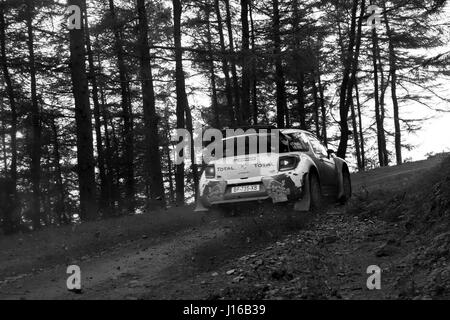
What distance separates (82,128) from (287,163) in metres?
6.68

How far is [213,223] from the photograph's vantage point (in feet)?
34.2

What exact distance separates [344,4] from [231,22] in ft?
23.1

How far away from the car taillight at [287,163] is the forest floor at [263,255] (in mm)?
800

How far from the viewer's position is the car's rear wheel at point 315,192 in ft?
33.0

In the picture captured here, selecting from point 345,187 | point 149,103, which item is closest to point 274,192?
point 345,187

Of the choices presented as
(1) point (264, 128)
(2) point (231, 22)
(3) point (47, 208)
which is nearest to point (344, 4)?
(2) point (231, 22)

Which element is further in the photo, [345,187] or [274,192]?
[345,187]

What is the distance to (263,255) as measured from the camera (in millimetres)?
7121

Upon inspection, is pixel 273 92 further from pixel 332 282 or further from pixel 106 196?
pixel 332 282

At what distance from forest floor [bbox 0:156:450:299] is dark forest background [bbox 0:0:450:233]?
305cm

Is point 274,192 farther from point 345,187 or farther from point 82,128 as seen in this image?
point 82,128

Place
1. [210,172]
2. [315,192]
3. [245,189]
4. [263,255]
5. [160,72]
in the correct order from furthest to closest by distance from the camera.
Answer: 1. [160,72]
2. [315,192]
3. [210,172]
4. [245,189]
5. [263,255]

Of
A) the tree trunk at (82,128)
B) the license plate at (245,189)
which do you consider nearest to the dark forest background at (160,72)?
the tree trunk at (82,128)

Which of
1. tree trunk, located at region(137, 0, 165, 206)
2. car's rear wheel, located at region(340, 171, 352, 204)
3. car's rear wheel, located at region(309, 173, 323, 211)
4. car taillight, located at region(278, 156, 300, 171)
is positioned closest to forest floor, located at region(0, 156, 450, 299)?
car's rear wheel, located at region(309, 173, 323, 211)
